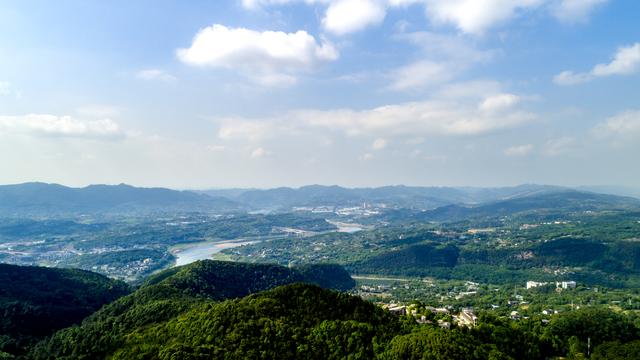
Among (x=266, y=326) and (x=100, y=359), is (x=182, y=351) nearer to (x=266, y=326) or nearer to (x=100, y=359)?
(x=266, y=326)

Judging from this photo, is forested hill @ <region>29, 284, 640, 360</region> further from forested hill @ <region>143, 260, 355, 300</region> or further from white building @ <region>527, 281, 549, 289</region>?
white building @ <region>527, 281, 549, 289</region>

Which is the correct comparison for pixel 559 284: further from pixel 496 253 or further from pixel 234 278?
pixel 234 278

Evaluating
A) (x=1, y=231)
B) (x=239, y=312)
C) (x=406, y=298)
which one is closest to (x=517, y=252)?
(x=406, y=298)

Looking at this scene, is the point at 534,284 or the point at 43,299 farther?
the point at 534,284

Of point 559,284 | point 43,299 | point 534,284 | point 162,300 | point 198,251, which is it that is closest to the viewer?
point 162,300

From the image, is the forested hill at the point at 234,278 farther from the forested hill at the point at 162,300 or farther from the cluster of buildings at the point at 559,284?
the cluster of buildings at the point at 559,284

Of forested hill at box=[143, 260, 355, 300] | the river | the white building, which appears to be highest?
forested hill at box=[143, 260, 355, 300]

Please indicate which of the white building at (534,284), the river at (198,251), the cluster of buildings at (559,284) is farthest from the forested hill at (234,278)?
the river at (198,251)

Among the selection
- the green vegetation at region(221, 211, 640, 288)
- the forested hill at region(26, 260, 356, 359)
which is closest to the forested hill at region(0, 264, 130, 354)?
the forested hill at region(26, 260, 356, 359)

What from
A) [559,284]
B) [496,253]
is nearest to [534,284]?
[559,284]
